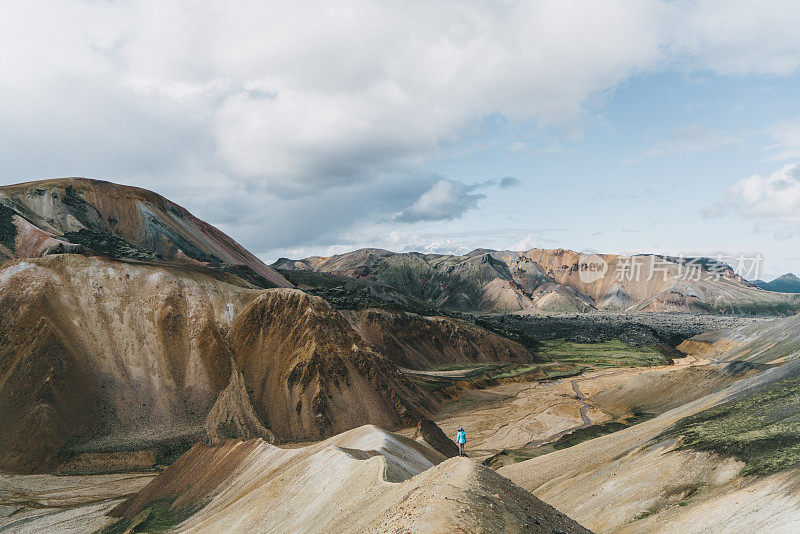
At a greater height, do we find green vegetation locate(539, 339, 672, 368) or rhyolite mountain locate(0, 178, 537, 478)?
rhyolite mountain locate(0, 178, 537, 478)

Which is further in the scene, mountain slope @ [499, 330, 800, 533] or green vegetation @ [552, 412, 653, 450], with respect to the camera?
green vegetation @ [552, 412, 653, 450]

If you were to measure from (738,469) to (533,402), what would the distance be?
46279 millimetres

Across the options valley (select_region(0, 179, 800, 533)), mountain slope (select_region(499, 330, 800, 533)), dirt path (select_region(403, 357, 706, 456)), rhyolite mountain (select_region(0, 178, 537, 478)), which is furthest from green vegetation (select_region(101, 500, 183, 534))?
dirt path (select_region(403, 357, 706, 456))

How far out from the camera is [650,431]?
30.5m

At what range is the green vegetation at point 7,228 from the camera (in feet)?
191

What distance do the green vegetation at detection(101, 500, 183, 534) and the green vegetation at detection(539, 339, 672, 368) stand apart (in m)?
88.2

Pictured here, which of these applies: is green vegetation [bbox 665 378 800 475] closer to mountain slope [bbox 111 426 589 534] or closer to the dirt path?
mountain slope [bbox 111 426 589 534]

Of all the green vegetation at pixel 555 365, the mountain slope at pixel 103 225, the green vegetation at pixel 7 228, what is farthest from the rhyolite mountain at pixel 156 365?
the green vegetation at pixel 555 365

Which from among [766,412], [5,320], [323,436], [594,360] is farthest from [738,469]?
[594,360]

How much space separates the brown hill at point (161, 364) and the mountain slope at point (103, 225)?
1216 cm

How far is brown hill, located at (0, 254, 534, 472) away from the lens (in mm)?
38125

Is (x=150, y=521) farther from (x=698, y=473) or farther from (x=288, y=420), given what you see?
(x=698, y=473)

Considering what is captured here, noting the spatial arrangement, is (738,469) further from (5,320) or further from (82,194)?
(82,194)

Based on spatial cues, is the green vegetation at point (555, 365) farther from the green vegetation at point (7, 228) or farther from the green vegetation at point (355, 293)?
the green vegetation at point (7, 228)
